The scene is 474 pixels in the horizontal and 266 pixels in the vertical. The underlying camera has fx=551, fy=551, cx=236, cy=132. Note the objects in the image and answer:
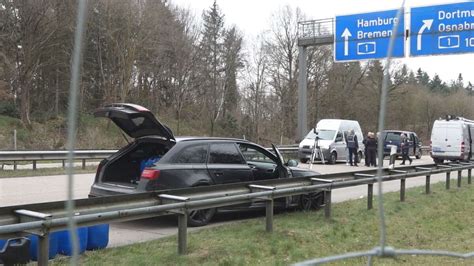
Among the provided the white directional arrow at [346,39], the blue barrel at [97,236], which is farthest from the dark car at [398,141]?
the blue barrel at [97,236]

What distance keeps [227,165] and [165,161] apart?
1.24 metres

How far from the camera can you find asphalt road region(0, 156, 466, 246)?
809 cm

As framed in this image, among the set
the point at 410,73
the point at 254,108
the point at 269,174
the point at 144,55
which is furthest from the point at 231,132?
the point at 269,174

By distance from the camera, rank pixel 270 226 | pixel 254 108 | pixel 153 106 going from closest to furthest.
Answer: pixel 270 226
pixel 153 106
pixel 254 108

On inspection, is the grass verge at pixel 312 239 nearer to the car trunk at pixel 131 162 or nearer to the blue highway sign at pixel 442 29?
the car trunk at pixel 131 162

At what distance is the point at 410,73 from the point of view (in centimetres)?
6203

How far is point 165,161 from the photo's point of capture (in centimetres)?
854

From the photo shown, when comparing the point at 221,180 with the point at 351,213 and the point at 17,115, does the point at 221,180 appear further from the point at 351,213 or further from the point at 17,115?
the point at 17,115

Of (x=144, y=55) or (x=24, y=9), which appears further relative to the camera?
(x=144, y=55)

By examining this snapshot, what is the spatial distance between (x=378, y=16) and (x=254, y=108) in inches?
1242

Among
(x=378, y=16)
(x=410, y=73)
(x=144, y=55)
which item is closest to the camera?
(x=378, y=16)

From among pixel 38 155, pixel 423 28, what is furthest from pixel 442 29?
pixel 38 155

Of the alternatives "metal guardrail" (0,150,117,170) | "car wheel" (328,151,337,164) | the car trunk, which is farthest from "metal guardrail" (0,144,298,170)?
"car wheel" (328,151,337,164)

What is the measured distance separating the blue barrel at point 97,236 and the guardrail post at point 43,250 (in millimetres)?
1386
